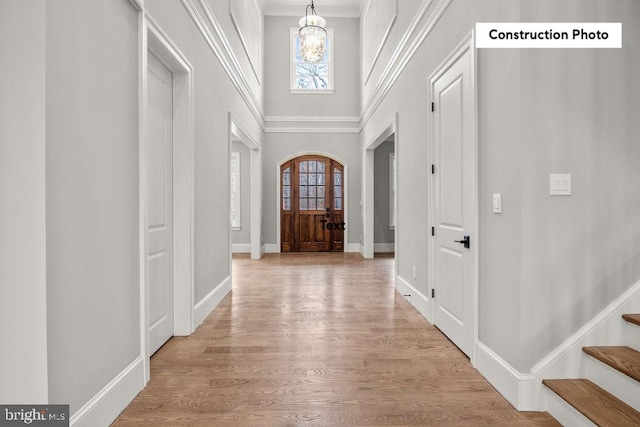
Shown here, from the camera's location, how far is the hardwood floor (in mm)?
1927

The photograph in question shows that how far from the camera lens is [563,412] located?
1836mm

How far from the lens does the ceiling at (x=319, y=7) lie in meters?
8.15

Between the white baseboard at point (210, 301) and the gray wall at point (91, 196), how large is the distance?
110 cm

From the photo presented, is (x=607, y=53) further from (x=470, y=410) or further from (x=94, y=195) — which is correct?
(x=94, y=195)

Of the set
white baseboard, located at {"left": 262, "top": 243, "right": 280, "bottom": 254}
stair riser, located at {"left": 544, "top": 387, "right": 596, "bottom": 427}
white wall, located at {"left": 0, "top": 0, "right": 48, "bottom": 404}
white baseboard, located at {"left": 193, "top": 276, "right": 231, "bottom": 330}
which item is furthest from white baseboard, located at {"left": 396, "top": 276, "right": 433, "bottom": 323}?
white baseboard, located at {"left": 262, "top": 243, "right": 280, "bottom": 254}

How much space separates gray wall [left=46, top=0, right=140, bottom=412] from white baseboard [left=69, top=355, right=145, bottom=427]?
0.04 m

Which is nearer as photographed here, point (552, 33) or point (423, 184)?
point (552, 33)

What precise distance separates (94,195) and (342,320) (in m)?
2.41

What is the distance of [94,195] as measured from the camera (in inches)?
69.4

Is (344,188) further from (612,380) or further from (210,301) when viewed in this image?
(612,380)

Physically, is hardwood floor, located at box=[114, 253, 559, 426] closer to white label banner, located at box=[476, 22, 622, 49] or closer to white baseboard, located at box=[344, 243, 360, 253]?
white label banner, located at box=[476, 22, 622, 49]

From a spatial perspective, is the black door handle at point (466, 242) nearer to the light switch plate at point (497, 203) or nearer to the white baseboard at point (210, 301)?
the light switch plate at point (497, 203)

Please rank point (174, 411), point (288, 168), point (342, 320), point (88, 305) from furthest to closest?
point (288, 168), point (342, 320), point (174, 411), point (88, 305)

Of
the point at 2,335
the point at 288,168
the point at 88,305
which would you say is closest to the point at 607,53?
the point at 88,305
